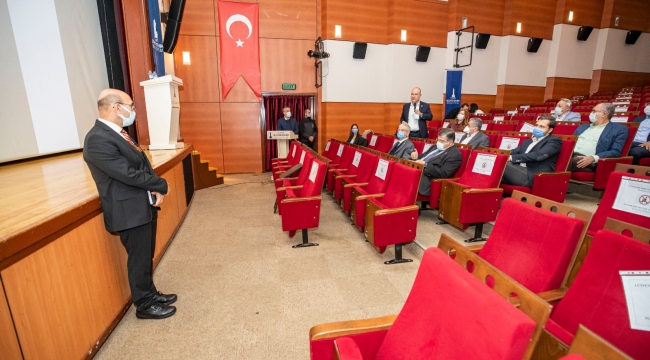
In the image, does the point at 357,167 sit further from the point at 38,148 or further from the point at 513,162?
the point at 38,148

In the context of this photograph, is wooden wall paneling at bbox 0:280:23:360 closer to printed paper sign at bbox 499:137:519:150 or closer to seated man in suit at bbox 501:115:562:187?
seated man in suit at bbox 501:115:562:187

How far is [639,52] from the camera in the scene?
34.1 ft

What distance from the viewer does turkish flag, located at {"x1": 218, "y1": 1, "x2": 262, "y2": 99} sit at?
646 centimetres

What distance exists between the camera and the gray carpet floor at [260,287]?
174cm

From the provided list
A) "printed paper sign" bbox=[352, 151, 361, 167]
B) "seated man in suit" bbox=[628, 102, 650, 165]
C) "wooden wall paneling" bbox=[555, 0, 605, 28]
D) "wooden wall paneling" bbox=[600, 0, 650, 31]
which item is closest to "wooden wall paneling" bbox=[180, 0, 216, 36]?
"printed paper sign" bbox=[352, 151, 361, 167]

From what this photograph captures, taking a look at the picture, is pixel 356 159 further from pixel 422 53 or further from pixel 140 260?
pixel 422 53

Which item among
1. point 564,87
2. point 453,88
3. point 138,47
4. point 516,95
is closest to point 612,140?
point 453,88

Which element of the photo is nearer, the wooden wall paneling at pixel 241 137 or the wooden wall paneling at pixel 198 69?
the wooden wall paneling at pixel 198 69

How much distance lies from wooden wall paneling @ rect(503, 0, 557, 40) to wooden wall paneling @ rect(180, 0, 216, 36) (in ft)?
27.1

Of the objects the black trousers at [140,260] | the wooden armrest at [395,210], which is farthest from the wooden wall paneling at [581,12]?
the black trousers at [140,260]

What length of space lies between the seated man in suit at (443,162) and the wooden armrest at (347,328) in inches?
104

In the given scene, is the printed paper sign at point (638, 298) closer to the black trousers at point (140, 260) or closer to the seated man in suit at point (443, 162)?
the black trousers at point (140, 260)

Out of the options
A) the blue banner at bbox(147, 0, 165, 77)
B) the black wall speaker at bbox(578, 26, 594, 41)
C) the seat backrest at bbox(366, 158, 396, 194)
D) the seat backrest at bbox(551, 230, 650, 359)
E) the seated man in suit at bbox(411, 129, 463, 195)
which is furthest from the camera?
the black wall speaker at bbox(578, 26, 594, 41)

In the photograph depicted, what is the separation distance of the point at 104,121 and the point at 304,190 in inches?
74.0
